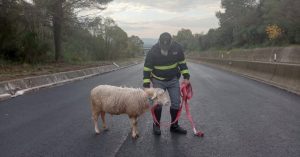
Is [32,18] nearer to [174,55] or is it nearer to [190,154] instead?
[174,55]

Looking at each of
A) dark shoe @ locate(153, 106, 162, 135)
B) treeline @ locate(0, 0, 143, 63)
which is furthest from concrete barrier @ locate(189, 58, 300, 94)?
treeline @ locate(0, 0, 143, 63)

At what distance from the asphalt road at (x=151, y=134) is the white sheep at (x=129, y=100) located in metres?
0.46

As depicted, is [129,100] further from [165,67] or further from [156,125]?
[165,67]

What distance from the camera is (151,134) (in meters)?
8.38

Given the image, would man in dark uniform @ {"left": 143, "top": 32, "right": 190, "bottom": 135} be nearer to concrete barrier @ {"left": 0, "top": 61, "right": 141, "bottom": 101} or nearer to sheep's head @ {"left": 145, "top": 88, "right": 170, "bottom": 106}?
sheep's head @ {"left": 145, "top": 88, "right": 170, "bottom": 106}

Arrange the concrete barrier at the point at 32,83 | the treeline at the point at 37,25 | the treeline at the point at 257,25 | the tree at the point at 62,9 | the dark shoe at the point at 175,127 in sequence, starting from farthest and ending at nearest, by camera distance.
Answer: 1. the treeline at the point at 257,25
2. the tree at the point at 62,9
3. the treeline at the point at 37,25
4. the concrete barrier at the point at 32,83
5. the dark shoe at the point at 175,127

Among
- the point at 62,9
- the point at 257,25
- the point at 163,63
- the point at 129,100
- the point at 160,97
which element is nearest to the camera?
the point at 160,97

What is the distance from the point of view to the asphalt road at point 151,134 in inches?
275

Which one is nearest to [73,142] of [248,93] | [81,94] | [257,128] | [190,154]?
[190,154]

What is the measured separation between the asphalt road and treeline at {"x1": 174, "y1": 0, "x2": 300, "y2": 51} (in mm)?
49538

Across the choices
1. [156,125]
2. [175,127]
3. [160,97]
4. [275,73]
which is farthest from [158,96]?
[275,73]

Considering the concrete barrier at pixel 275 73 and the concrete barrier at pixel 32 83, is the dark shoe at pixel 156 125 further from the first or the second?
the concrete barrier at pixel 275 73

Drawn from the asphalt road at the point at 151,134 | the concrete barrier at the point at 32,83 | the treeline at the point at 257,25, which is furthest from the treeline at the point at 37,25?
the treeline at the point at 257,25

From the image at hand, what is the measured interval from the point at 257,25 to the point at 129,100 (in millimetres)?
78537
